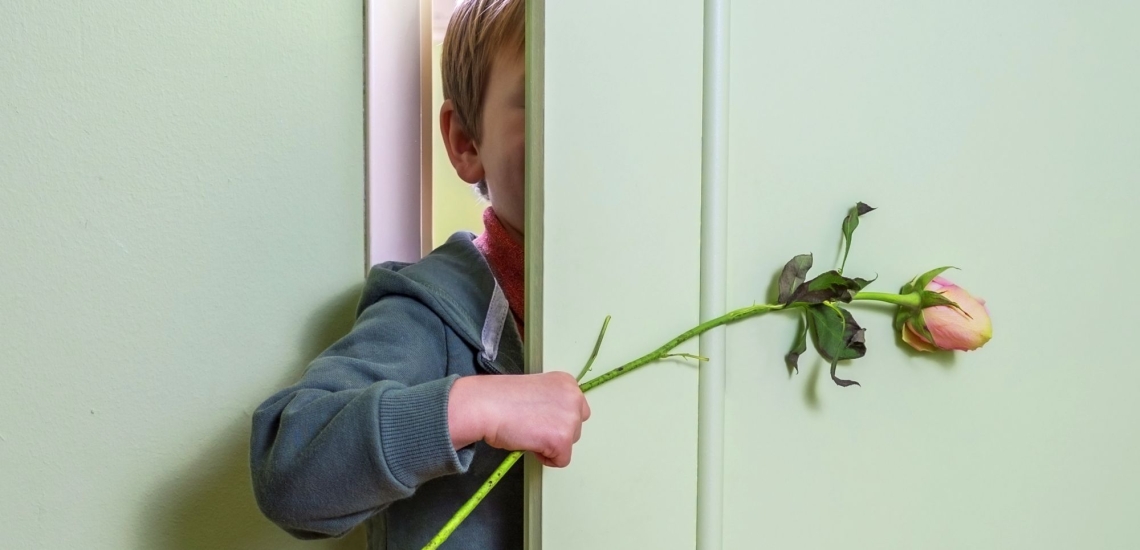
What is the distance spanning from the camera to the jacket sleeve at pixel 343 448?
432mm

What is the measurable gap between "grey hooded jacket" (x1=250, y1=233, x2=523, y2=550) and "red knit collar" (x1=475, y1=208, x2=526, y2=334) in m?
0.03

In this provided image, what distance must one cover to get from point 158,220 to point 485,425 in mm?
321

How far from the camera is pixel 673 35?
0.47 m

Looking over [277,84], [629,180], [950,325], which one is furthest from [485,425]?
[277,84]

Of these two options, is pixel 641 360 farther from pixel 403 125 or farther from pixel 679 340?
pixel 403 125

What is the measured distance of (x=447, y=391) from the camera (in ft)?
1.46

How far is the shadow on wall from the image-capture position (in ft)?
1.98

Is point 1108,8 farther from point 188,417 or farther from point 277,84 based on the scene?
point 188,417

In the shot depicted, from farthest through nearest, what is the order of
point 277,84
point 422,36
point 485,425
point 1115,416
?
1. point 422,36
2. point 277,84
3. point 1115,416
4. point 485,425

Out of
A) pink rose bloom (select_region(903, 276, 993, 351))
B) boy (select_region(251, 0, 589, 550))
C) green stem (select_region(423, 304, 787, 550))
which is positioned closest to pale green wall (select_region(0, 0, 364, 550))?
boy (select_region(251, 0, 589, 550))

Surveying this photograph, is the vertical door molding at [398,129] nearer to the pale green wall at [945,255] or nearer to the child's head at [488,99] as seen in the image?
the child's head at [488,99]

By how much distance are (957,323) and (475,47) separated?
1.50 feet

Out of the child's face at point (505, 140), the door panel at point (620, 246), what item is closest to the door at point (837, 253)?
the door panel at point (620, 246)

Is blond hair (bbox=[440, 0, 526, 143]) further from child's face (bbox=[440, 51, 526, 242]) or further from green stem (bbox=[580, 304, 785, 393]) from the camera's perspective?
green stem (bbox=[580, 304, 785, 393])
